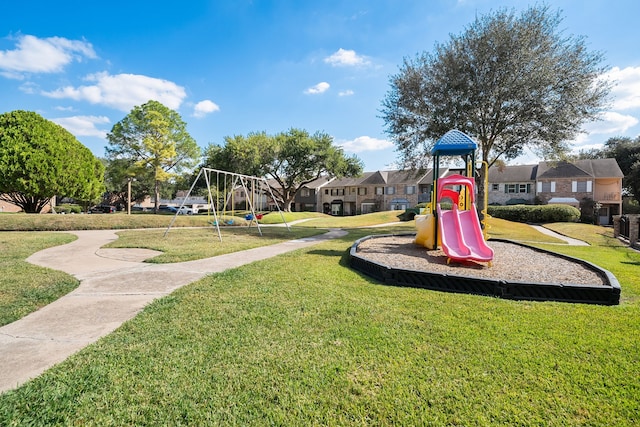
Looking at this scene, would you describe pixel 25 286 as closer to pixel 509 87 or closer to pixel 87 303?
pixel 87 303

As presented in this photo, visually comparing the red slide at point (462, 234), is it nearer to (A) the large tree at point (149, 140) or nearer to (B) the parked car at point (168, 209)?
(A) the large tree at point (149, 140)

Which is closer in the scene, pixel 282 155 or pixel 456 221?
pixel 456 221

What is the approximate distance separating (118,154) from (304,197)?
30.0 m

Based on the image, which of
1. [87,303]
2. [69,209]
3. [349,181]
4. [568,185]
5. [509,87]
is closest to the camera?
[87,303]

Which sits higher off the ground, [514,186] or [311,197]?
A: [514,186]

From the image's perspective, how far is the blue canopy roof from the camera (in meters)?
8.55

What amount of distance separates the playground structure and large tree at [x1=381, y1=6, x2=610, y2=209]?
644 cm

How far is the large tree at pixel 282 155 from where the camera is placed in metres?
38.3

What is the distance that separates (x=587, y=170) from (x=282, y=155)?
3630 cm

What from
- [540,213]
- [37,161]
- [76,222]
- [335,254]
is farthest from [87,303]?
[540,213]

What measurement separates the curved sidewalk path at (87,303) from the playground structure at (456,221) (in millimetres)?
4804

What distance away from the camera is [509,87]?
1472 centimetres

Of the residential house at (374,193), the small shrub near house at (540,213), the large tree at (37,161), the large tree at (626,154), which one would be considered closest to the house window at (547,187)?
the large tree at (626,154)

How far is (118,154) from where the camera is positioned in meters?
38.8
